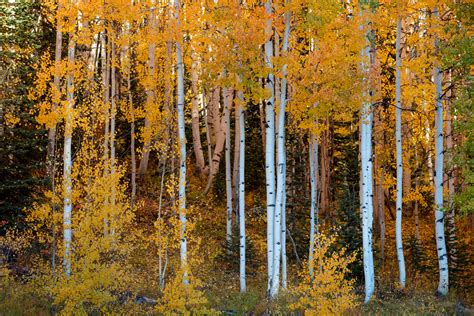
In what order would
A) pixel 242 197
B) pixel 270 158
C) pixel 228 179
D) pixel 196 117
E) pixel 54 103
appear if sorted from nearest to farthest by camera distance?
1. pixel 270 158
2. pixel 242 197
3. pixel 54 103
4. pixel 228 179
5. pixel 196 117

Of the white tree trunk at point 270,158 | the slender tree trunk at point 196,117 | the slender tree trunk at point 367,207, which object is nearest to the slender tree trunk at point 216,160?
the slender tree trunk at point 196,117

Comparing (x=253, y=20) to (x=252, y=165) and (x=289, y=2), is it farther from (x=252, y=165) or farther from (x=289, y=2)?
(x=252, y=165)

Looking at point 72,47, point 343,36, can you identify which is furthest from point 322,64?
point 72,47

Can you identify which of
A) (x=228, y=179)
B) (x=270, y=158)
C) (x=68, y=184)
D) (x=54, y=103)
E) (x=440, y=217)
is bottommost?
(x=440, y=217)

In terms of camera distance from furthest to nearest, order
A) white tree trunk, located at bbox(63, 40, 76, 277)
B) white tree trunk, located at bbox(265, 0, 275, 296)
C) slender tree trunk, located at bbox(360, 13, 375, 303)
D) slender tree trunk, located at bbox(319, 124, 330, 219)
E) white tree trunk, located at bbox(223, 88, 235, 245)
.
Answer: slender tree trunk, located at bbox(319, 124, 330, 219) → white tree trunk, located at bbox(223, 88, 235, 245) → slender tree trunk, located at bbox(360, 13, 375, 303) → white tree trunk, located at bbox(265, 0, 275, 296) → white tree trunk, located at bbox(63, 40, 76, 277)

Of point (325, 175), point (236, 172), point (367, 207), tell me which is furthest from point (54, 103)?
point (325, 175)

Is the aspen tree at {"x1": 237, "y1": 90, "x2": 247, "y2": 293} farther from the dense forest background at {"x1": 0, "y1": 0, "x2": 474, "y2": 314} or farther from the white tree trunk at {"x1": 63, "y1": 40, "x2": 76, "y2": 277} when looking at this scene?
the white tree trunk at {"x1": 63, "y1": 40, "x2": 76, "y2": 277}

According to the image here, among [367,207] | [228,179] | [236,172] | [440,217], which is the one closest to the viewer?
[367,207]

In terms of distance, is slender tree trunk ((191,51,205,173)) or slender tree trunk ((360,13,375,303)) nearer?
slender tree trunk ((360,13,375,303))

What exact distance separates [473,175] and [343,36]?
16.5 feet

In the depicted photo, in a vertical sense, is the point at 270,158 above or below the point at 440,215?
above

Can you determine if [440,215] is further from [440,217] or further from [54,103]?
[54,103]

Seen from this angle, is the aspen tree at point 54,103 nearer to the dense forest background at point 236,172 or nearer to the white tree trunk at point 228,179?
the dense forest background at point 236,172

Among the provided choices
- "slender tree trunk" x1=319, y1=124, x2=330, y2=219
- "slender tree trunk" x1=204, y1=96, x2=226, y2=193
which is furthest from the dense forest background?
"slender tree trunk" x1=204, y1=96, x2=226, y2=193
